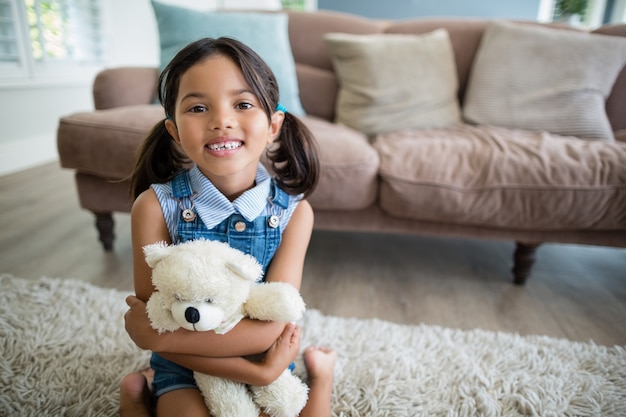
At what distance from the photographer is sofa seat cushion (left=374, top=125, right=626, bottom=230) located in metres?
1.05

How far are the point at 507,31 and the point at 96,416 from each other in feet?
5.71

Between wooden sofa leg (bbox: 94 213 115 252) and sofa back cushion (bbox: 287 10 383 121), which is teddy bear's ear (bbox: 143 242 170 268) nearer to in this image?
wooden sofa leg (bbox: 94 213 115 252)

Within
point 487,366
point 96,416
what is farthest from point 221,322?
point 487,366

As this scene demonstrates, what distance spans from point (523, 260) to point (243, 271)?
3.45 feet

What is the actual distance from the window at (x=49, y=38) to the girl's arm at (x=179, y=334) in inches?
76.9

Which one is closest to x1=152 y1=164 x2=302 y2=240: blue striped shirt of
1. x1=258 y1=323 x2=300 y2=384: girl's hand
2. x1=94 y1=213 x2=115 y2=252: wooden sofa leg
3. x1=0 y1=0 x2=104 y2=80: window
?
x1=258 y1=323 x2=300 y2=384: girl's hand

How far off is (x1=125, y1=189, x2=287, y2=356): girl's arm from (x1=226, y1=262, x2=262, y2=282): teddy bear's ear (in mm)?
96

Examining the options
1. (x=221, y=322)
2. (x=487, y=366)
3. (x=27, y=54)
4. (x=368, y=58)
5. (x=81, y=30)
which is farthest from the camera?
(x=81, y=30)

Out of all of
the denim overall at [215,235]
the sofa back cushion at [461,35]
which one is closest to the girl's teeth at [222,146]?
the denim overall at [215,235]

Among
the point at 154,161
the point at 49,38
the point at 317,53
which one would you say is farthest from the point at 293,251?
the point at 49,38

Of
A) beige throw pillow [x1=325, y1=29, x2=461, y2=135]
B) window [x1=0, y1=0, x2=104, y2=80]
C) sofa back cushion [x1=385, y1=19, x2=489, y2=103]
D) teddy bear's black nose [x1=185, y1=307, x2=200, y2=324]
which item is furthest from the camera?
window [x1=0, y1=0, x2=104, y2=80]

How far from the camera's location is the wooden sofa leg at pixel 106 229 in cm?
129

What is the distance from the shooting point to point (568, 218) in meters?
1.08

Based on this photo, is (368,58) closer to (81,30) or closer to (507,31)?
(507,31)
